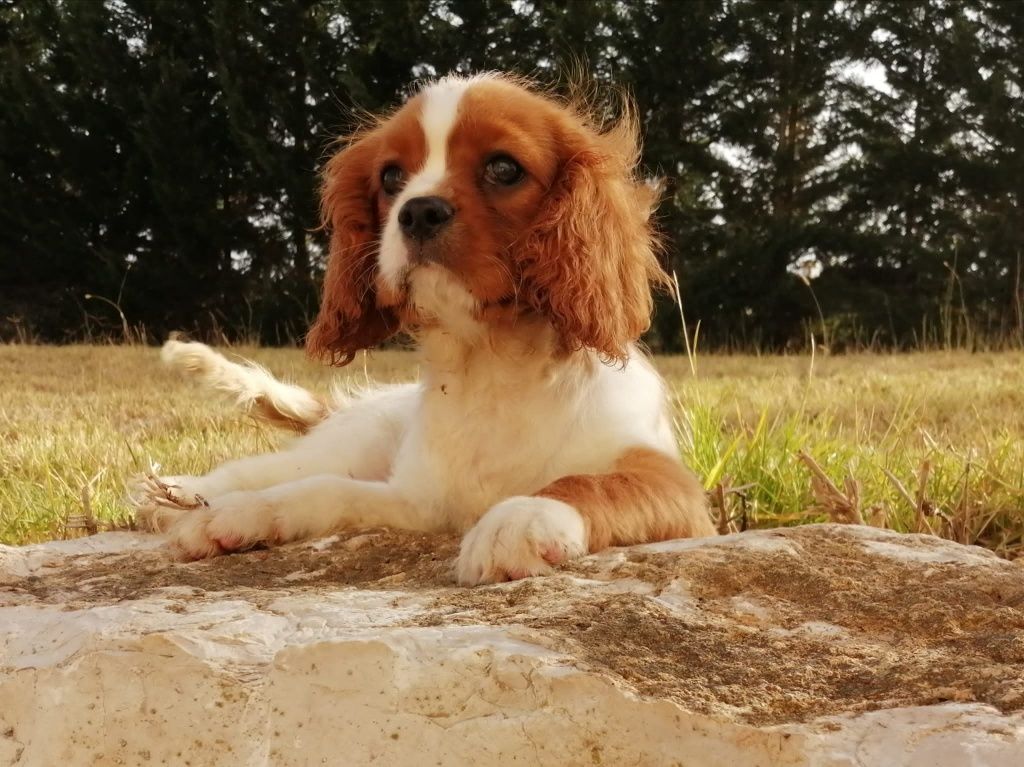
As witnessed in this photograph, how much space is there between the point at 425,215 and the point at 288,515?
0.85 m

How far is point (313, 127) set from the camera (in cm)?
1745

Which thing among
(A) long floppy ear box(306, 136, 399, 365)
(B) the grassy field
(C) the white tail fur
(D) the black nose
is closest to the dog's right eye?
(A) long floppy ear box(306, 136, 399, 365)

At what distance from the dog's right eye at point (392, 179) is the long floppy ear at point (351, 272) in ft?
0.61

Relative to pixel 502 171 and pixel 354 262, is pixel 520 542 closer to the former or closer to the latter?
pixel 502 171

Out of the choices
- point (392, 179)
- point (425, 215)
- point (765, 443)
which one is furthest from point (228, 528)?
point (765, 443)

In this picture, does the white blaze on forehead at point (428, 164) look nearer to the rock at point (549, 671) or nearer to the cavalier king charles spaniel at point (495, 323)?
the cavalier king charles spaniel at point (495, 323)

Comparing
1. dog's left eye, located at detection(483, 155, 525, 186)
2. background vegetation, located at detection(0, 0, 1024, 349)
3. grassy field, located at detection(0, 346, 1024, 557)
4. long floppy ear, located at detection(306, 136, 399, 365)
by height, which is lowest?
grassy field, located at detection(0, 346, 1024, 557)

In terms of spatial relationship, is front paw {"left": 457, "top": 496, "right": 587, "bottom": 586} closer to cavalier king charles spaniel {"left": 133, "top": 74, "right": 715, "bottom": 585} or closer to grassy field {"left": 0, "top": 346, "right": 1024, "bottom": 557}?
cavalier king charles spaniel {"left": 133, "top": 74, "right": 715, "bottom": 585}

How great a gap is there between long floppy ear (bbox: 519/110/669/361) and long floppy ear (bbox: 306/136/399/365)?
58 centimetres

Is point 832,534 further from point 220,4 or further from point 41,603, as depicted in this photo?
point 220,4

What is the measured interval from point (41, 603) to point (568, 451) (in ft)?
4.57

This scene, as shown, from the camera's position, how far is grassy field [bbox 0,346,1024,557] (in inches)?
143

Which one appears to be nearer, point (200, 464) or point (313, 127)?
point (200, 464)

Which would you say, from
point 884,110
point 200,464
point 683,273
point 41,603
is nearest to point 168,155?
point 683,273
